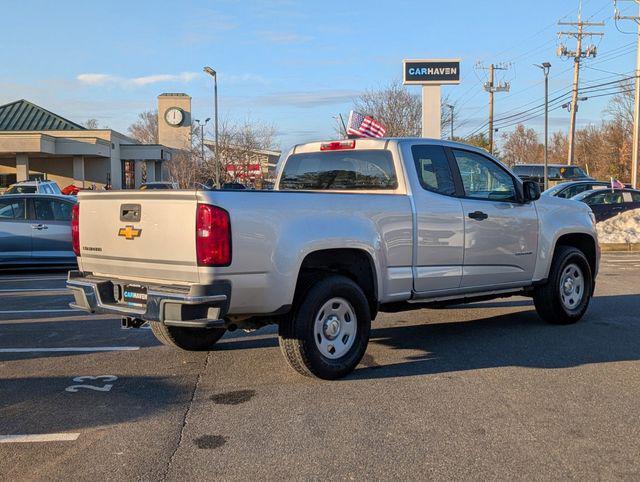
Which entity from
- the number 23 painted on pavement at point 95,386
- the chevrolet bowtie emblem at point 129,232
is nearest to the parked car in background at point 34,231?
the number 23 painted on pavement at point 95,386

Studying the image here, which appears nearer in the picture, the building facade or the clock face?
the building facade

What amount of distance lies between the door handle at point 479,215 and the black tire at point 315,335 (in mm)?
1637

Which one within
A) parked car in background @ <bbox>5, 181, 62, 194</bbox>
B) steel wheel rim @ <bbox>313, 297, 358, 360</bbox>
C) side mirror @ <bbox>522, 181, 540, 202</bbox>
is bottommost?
steel wheel rim @ <bbox>313, 297, 358, 360</bbox>

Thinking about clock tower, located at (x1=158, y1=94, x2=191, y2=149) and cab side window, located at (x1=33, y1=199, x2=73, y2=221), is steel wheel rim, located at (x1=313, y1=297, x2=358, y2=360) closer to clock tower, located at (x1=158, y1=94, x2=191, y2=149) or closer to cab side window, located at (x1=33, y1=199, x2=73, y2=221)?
cab side window, located at (x1=33, y1=199, x2=73, y2=221)

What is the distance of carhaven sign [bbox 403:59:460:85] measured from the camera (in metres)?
29.1

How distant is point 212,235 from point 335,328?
1487 mm

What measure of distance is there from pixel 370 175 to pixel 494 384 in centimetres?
235

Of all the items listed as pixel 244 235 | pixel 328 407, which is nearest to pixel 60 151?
pixel 244 235

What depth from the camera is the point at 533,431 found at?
4379 mm

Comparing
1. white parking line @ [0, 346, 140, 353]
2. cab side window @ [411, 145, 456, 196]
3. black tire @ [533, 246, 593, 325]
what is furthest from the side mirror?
white parking line @ [0, 346, 140, 353]

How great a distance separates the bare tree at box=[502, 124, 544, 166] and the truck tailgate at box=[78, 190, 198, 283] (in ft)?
272

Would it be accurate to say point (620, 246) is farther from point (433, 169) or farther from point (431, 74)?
point (431, 74)

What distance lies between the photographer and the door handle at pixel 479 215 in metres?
6.58

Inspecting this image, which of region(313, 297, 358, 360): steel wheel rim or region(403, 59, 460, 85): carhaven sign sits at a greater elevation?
region(403, 59, 460, 85): carhaven sign
